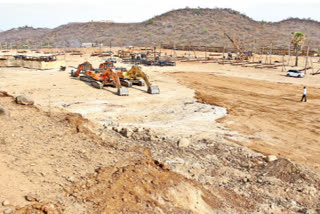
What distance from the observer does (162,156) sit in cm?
948

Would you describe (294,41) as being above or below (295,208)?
above

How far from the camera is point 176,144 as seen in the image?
10672 millimetres

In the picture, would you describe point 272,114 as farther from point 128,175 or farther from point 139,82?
point 128,175

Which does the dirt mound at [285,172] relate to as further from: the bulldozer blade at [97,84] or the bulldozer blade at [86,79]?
the bulldozer blade at [86,79]

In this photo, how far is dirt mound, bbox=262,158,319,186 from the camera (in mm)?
8227

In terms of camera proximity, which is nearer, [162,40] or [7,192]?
[7,192]

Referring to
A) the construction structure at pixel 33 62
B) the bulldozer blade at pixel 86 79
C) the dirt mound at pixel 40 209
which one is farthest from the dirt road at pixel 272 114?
the construction structure at pixel 33 62

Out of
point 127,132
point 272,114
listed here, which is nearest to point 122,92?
point 127,132

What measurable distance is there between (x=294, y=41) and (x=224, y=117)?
37.1 m

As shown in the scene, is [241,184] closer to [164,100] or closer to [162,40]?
[164,100]

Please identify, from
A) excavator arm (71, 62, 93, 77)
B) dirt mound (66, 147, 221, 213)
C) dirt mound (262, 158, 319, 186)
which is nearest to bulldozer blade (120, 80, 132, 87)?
excavator arm (71, 62, 93, 77)

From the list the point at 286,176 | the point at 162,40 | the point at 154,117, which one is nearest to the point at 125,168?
the point at 286,176

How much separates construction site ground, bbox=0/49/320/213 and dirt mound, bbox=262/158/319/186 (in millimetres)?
28

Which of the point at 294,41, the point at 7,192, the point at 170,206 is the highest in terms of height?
the point at 294,41
